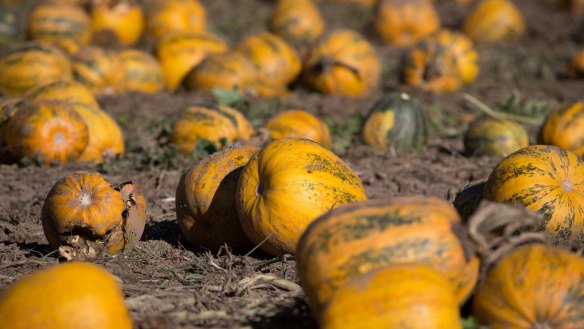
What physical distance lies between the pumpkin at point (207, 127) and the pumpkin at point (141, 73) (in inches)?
112

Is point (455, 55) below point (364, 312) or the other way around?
below

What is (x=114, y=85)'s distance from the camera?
391 inches

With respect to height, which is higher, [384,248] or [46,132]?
[384,248]

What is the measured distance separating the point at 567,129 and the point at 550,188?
7.32 feet

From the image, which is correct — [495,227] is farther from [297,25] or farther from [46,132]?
[297,25]

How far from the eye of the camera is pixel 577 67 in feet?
37.9

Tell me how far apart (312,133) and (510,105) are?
308 cm

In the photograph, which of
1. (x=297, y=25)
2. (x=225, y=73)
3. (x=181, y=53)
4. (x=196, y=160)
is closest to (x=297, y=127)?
(x=196, y=160)

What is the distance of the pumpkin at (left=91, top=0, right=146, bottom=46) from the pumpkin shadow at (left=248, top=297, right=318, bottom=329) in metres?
9.29

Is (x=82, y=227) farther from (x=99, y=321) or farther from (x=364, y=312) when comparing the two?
(x=364, y=312)

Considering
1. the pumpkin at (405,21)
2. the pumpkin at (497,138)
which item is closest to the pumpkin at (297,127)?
the pumpkin at (497,138)

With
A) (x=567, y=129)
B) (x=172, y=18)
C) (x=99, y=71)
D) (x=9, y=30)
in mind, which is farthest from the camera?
(x=172, y=18)

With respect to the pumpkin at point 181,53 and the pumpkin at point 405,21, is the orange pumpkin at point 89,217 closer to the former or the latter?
the pumpkin at point 181,53

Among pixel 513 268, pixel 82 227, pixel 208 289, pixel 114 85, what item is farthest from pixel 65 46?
pixel 513 268
